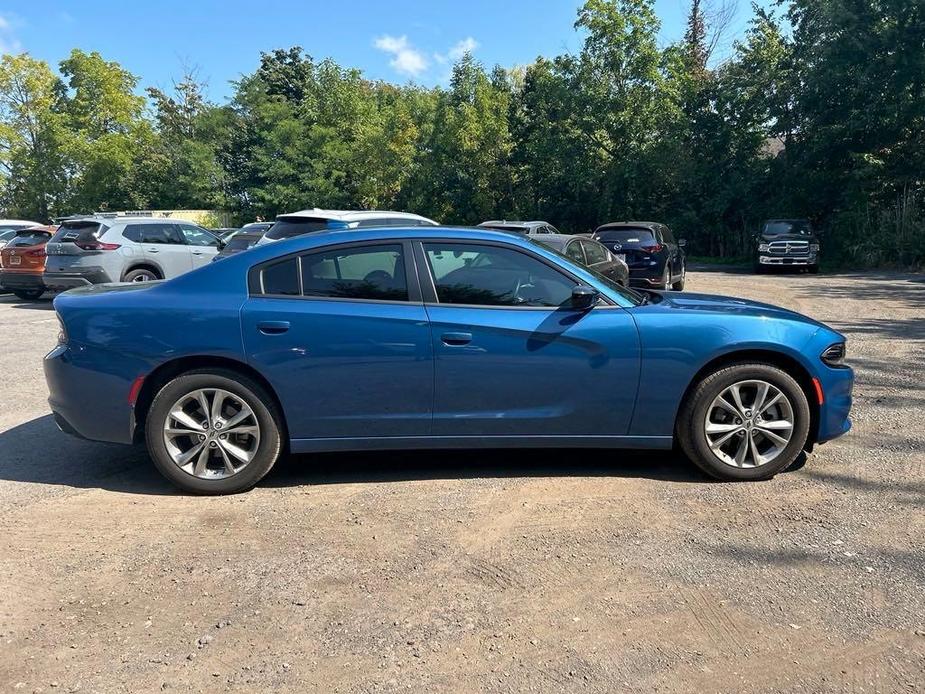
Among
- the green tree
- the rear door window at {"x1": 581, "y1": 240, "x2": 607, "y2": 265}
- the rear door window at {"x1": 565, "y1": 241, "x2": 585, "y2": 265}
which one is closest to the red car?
the rear door window at {"x1": 565, "y1": 241, "x2": 585, "y2": 265}

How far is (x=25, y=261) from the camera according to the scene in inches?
575

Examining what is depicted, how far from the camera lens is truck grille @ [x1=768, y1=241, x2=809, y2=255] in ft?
71.2

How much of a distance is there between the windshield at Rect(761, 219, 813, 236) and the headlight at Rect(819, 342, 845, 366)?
63.6 feet

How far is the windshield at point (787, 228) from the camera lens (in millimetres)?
22328

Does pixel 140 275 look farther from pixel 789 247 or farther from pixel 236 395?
pixel 789 247

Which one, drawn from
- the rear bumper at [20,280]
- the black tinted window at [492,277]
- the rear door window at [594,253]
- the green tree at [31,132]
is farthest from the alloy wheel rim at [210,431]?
the green tree at [31,132]

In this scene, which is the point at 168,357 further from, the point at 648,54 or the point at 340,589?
the point at 648,54

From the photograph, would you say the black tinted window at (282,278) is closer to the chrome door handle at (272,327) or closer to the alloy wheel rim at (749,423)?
the chrome door handle at (272,327)

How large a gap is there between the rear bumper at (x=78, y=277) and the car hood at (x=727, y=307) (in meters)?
Result: 10.8

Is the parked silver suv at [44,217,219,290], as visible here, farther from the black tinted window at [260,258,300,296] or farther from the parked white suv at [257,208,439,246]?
the black tinted window at [260,258,300,296]

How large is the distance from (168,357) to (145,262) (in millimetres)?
9705

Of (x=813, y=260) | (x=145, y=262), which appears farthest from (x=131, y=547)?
(x=813, y=260)

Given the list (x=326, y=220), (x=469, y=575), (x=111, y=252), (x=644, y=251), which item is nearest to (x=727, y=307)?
(x=469, y=575)

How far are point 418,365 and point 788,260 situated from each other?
20.3m
